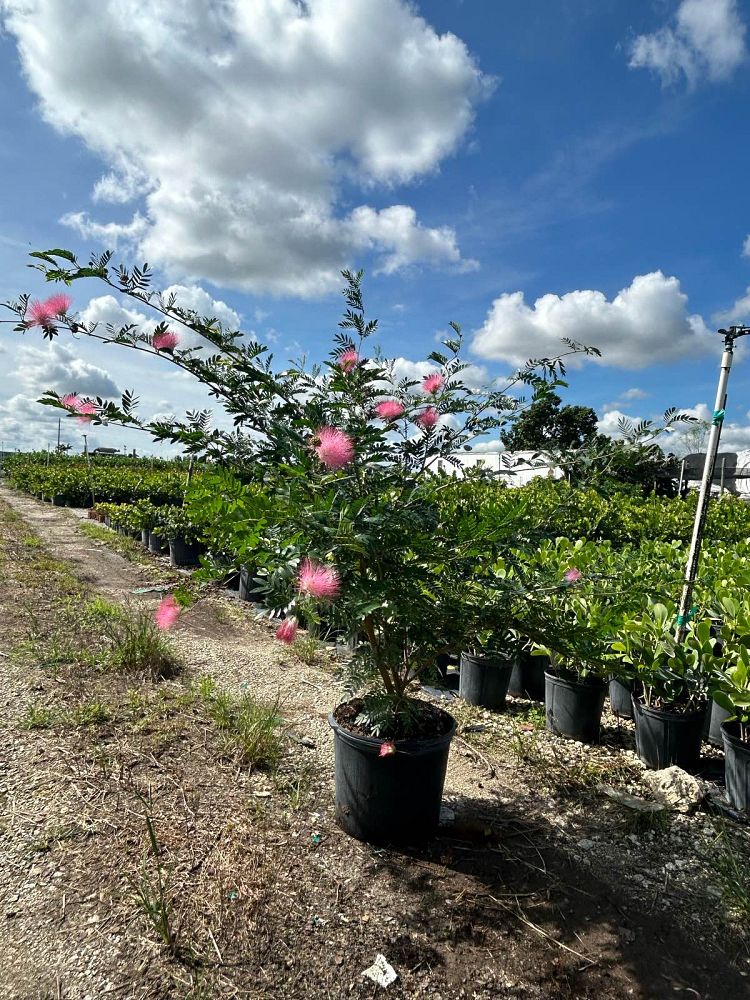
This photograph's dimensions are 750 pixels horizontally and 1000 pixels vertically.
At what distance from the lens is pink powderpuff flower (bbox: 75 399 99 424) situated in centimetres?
185

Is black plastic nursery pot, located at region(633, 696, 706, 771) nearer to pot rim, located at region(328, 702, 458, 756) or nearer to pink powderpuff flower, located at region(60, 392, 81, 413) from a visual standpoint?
pot rim, located at region(328, 702, 458, 756)

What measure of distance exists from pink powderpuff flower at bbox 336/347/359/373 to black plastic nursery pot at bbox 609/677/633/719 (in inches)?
117

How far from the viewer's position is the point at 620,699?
4055 mm

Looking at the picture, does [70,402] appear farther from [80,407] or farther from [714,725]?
[714,725]

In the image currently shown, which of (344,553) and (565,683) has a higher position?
(344,553)

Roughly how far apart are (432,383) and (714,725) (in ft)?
10.3

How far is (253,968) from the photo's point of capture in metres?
1.72

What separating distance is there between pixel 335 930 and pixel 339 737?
2.17 feet

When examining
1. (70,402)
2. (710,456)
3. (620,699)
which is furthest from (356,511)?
(620,699)

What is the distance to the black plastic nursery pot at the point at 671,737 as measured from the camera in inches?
126

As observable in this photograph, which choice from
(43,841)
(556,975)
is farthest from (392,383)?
(43,841)

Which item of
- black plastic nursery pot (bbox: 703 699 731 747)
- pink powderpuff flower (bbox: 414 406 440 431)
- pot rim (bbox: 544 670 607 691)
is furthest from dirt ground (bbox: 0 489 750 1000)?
pink powderpuff flower (bbox: 414 406 440 431)

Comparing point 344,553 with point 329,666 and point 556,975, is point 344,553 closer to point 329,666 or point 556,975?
point 556,975

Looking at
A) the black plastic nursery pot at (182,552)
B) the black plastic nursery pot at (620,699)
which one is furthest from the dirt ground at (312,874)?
the black plastic nursery pot at (182,552)
